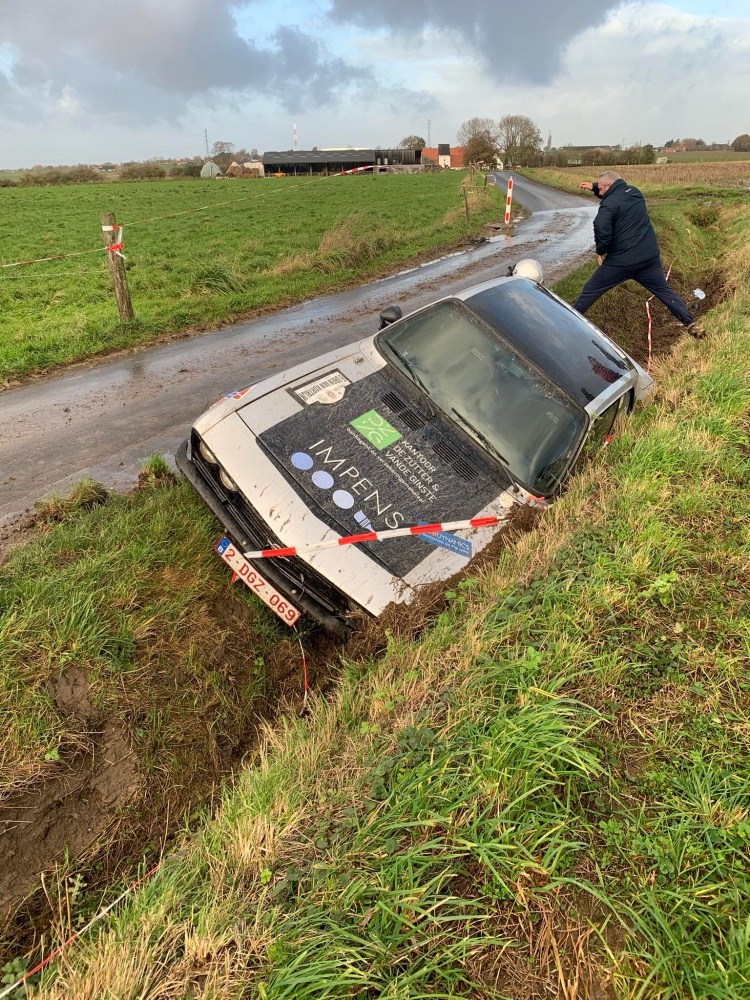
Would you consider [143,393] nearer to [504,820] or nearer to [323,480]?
[323,480]

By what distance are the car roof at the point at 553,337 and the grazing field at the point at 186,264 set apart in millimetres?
5604

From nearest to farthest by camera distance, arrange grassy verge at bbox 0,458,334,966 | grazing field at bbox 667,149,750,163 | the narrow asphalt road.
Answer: grassy verge at bbox 0,458,334,966
the narrow asphalt road
grazing field at bbox 667,149,750,163

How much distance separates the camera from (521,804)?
1.80 meters

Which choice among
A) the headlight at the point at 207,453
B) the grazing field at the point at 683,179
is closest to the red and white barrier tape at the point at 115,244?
the headlight at the point at 207,453

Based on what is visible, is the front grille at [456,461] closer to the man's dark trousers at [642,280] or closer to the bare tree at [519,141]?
the man's dark trousers at [642,280]

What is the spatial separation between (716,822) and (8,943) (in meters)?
2.35

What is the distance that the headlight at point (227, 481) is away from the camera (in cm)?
333

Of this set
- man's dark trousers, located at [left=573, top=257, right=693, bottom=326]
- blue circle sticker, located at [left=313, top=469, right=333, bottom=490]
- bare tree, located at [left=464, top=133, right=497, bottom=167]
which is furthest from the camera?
bare tree, located at [left=464, top=133, right=497, bottom=167]

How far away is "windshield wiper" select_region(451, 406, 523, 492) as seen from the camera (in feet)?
11.6

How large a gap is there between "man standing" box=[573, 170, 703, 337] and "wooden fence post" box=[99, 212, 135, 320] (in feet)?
20.7

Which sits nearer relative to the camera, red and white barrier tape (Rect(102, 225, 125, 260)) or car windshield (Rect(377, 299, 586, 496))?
car windshield (Rect(377, 299, 586, 496))

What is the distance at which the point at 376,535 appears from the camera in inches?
121

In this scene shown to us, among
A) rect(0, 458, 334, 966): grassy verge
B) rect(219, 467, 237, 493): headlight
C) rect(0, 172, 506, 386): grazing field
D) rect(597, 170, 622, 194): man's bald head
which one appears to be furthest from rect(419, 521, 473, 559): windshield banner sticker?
rect(597, 170, 622, 194): man's bald head

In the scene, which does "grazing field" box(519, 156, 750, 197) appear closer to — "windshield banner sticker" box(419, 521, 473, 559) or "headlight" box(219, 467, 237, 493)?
"windshield banner sticker" box(419, 521, 473, 559)
